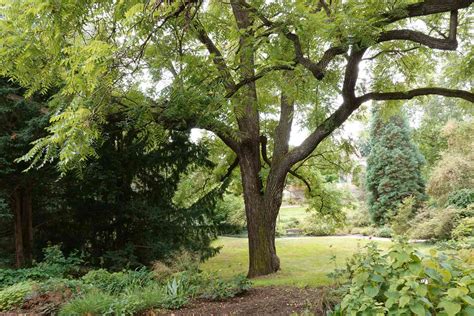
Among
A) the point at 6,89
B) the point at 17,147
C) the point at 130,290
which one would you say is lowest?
the point at 130,290

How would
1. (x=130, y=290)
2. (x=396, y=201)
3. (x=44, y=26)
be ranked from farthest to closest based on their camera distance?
1. (x=396, y=201)
2. (x=130, y=290)
3. (x=44, y=26)

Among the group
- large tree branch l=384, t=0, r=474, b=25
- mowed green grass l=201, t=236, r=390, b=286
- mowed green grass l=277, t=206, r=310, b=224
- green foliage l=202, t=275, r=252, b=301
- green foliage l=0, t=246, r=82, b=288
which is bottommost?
mowed green grass l=201, t=236, r=390, b=286

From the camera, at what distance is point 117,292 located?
16.8 ft

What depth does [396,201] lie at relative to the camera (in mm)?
18234

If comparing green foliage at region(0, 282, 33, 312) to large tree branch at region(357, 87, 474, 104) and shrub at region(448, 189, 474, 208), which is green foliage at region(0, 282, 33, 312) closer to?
large tree branch at region(357, 87, 474, 104)

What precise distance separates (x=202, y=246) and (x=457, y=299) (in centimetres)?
766

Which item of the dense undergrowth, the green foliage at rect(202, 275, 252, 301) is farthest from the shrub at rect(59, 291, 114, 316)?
the green foliage at rect(202, 275, 252, 301)

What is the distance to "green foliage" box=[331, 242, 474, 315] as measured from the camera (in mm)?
2352

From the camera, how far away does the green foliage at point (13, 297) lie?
4.83 meters

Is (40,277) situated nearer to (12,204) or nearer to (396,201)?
(12,204)

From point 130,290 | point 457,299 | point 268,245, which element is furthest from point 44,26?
point 268,245

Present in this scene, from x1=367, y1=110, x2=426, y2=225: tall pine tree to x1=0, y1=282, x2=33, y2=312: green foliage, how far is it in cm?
1592

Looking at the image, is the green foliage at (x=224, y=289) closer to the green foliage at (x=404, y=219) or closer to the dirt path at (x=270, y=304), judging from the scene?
the dirt path at (x=270, y=304)

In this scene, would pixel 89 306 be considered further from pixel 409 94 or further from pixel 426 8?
pixel 409 94
